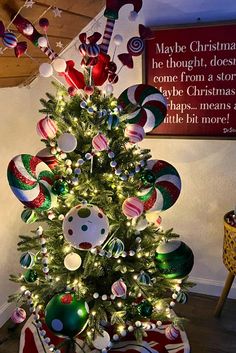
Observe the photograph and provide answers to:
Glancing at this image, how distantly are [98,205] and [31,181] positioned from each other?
310mm

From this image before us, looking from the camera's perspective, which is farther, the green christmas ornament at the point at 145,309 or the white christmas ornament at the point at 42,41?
the green christmas ornament at the point at 145,309

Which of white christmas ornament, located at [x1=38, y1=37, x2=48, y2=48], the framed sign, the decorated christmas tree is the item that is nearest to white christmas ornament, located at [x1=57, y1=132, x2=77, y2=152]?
the decorated christmas tree

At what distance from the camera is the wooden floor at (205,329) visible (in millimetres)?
2009

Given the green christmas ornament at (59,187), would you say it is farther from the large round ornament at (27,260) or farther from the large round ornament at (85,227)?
the large round ornament at (27,260)

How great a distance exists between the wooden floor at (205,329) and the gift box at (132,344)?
2.9 inches

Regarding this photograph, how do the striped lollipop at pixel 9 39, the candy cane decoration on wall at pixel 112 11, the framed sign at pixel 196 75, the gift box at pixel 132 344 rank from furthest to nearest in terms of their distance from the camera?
A: the framed sign at pixel 196 75
the gift box at pixel 132 344
the candy cane decoration on wall at pixel 112 11
the striped lollipop at pixel 9 39

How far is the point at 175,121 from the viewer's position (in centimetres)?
224

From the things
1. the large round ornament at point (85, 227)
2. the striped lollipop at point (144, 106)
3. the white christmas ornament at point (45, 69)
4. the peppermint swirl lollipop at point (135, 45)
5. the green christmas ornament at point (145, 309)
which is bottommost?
the green christmas ornament at point (145, 309)

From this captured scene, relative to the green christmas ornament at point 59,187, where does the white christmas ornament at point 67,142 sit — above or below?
above

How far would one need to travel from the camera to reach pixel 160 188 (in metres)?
1.64

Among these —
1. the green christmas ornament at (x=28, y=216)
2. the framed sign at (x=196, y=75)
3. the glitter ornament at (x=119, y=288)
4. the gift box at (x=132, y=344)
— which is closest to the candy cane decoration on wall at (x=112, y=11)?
the framed sign at (x=196, y=75)

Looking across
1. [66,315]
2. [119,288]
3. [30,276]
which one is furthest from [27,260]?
[119,288]

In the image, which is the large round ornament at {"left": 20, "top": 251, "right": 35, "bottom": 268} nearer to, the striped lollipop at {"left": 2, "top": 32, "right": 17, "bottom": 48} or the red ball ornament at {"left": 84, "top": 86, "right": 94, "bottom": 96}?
the red ball ornament at {"left": 84, "top": 86, "right": 94, "bottom": 96}

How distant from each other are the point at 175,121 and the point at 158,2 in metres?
0.64
